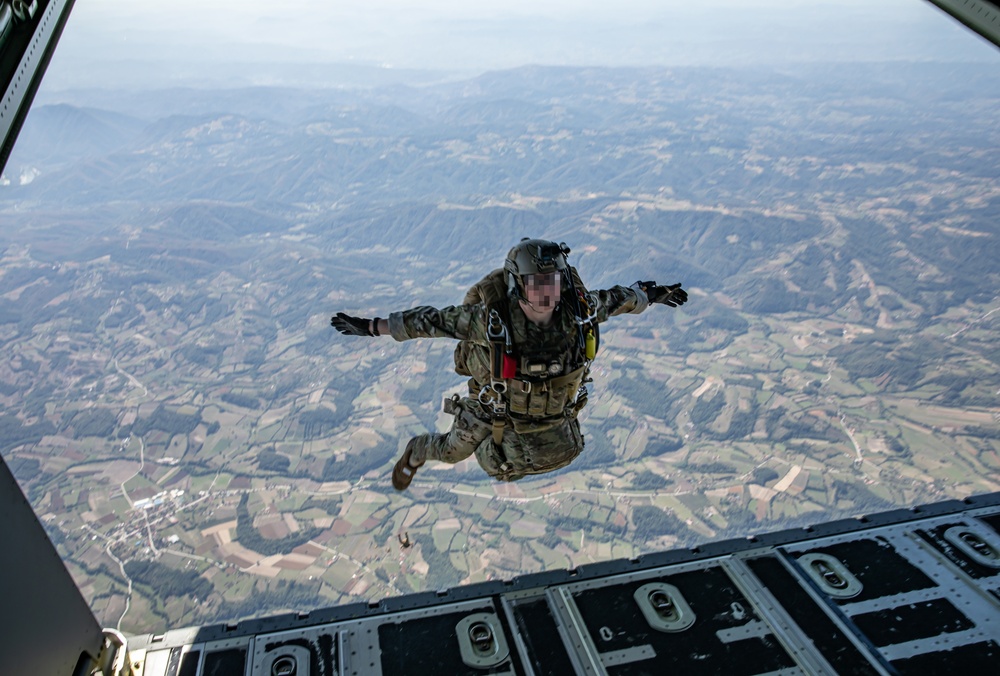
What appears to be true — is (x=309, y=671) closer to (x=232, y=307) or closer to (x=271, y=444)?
(x=271, y=444)

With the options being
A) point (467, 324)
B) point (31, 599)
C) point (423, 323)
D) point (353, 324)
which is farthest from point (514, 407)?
point (31, 599)

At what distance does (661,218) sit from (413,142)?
222 feet

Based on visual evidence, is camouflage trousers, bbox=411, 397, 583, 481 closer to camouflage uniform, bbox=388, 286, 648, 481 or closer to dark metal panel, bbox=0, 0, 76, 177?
camouflage uniform, bbox=388, 286, 648, 481

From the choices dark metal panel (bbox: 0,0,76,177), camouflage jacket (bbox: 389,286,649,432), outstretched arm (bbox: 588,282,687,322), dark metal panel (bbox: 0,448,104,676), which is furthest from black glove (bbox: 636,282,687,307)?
dark metal panel (bbox: 0,448,104,676)

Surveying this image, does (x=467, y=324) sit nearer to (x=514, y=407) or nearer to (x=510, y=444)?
(x=514, y=407)

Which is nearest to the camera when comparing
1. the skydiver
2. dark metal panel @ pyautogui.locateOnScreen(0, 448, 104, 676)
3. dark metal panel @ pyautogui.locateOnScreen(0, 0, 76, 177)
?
dark metal panel @ pyautogui.locateOnScreen(0, 0, 76, 177)

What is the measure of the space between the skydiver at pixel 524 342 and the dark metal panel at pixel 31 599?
2388 millimetres

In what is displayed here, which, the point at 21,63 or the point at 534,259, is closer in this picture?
the point at 21,63

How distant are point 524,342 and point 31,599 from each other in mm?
3480

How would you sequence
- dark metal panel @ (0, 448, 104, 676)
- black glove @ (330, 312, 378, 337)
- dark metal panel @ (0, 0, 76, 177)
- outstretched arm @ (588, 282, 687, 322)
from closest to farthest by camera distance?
dark metal panel @ (0, 0, 76, 177) < dark metal panel @ (0, 448, 104, 676) < black glove @ (330, 312, 378, 337) < outstretched arm @ (588, 282, 687, 322)

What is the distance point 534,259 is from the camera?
4.93m

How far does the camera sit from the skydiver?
5.10m

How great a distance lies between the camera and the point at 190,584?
27.3 meters

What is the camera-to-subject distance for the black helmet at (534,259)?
4.91m
